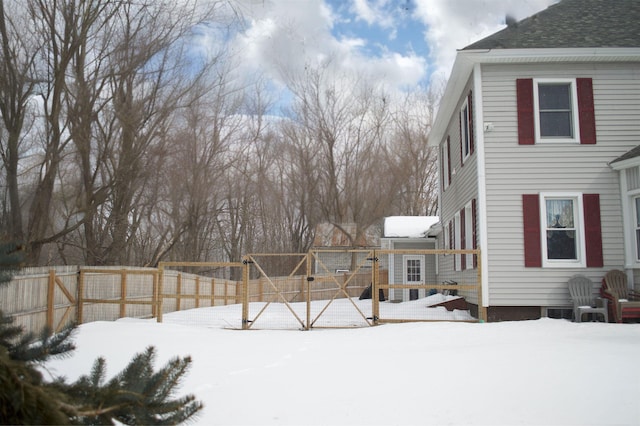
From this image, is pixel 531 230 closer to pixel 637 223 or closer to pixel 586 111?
pixel 637 223

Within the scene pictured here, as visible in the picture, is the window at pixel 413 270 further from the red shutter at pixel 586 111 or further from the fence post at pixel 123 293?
the fence post at pixel 123 293

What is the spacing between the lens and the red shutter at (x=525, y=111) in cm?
1226

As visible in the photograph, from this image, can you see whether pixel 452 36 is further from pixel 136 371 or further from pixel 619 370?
pixel 136 371

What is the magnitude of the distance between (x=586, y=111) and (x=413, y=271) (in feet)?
35.1

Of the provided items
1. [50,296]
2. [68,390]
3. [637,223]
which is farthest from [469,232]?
[68,390]

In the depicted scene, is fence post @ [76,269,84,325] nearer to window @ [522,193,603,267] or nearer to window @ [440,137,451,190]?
window @ [522,193,603,267]

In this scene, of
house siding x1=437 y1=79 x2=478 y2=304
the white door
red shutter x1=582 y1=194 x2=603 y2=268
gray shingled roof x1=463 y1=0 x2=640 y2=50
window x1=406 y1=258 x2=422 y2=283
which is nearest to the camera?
red shutter x1=582 y1=194 x2=603 y2=268

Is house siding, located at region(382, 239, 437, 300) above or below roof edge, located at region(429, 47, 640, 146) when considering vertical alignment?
below

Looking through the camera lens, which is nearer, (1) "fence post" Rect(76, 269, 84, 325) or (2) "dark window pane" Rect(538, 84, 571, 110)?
(1) "fence post" Rect(76, 269, 84, 325)

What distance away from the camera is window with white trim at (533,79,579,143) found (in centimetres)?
1229

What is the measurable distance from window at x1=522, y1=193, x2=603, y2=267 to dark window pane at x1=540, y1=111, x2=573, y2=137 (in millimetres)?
1415

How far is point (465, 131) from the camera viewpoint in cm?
1398

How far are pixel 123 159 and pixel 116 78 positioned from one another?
2.06m

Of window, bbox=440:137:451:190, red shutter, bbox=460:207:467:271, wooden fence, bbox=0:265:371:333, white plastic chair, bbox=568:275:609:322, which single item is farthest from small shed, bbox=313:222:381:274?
white plastic chair, bbox=568:275:609:322
